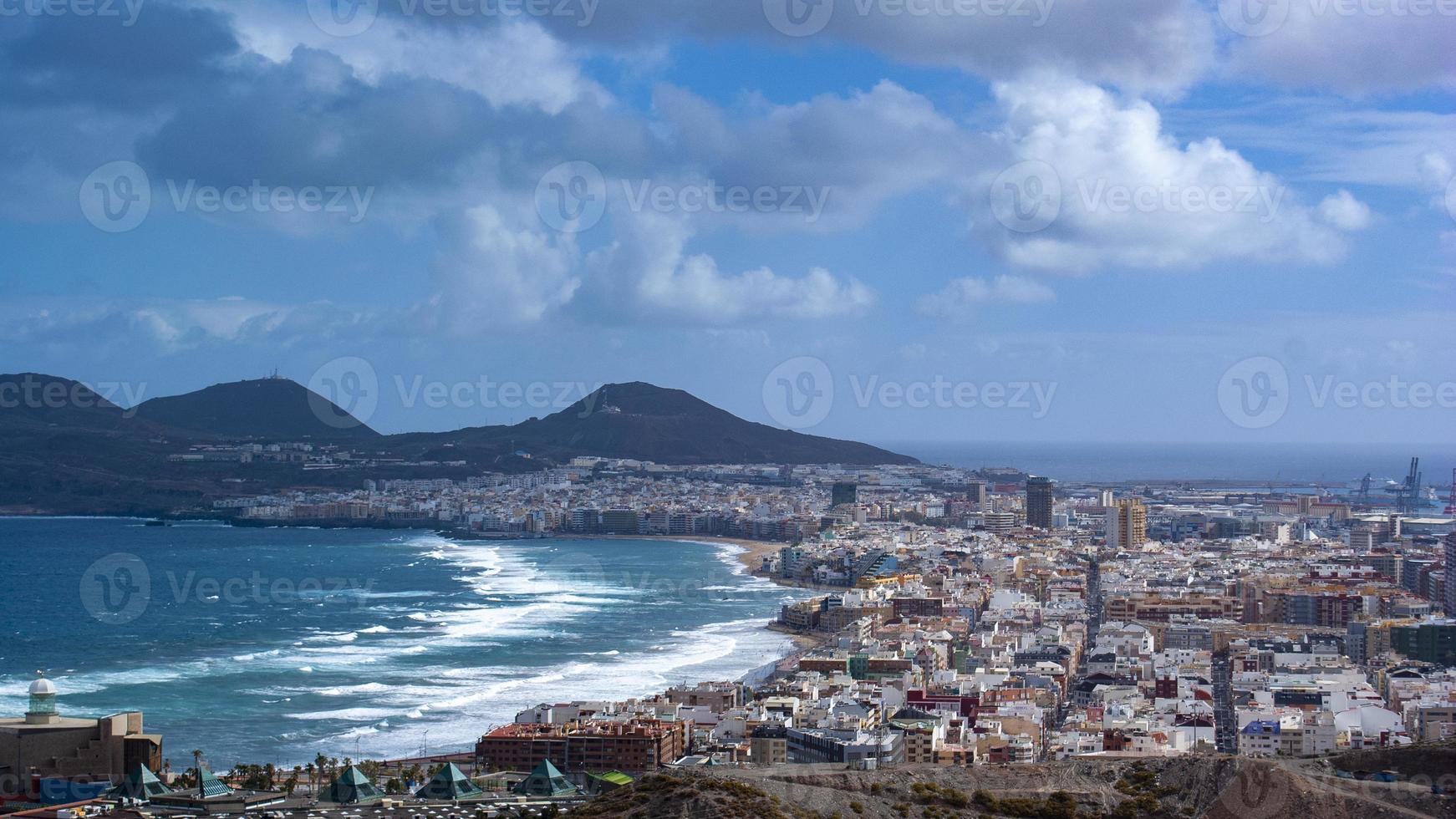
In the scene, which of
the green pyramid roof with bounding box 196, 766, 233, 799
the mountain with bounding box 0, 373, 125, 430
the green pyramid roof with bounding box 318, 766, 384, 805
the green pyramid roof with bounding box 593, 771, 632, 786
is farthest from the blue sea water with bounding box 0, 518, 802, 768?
the mountain with bounding box 0, 373, 125, 430

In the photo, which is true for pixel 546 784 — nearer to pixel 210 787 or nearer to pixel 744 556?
pixel 210 787

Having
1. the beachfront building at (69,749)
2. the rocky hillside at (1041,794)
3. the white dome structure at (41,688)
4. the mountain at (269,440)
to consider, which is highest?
the mountain at (269,440)

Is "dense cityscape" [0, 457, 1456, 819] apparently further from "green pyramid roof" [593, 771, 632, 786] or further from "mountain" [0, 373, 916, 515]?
"mountain" [0, 373, 916, 515]

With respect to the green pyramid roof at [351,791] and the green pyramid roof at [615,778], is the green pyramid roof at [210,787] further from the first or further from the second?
the green pyramid roof at [615,778]

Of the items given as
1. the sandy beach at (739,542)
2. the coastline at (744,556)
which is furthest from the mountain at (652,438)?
the sandy beach at (739,542)

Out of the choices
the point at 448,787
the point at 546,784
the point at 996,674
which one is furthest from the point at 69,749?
the point at 996,674

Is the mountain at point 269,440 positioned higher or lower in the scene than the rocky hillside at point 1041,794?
higher
